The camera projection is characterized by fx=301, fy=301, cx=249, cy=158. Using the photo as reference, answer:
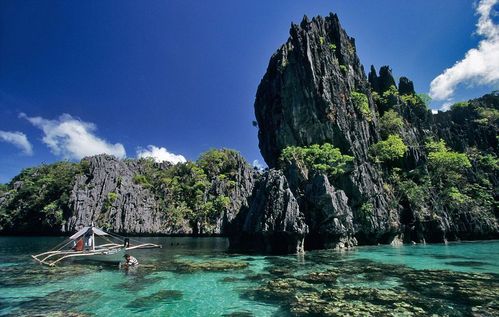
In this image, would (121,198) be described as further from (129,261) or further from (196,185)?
(129,261)

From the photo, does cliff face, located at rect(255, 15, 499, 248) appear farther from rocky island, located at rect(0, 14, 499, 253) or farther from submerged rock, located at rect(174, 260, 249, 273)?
submerged rock, located at rect(174, 260, 249, 273)

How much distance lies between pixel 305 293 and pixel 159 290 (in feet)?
25.6

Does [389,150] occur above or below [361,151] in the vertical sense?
above

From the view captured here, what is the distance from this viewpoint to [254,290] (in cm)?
1595

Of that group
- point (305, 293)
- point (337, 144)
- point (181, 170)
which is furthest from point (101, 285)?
point (181, 170)

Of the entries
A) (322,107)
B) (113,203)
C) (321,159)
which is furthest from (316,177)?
(113,203)

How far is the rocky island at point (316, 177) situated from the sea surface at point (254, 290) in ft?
46.2

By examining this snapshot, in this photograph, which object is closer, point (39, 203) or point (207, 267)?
point (207, 267)

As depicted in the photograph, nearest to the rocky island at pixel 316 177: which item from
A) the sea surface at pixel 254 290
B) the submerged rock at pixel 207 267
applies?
the submerged rock at pixel 207 267

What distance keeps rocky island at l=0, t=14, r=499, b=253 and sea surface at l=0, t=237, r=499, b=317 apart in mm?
14094

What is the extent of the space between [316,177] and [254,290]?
82.5ft

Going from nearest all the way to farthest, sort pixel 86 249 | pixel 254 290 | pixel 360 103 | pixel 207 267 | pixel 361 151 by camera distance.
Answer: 1. pixel 254 290
2. pixel 207 267
3. pixel 86 249
4. pixel 361 151
5. pixel 360 103

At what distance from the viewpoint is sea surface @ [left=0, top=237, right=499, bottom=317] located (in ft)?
40.8

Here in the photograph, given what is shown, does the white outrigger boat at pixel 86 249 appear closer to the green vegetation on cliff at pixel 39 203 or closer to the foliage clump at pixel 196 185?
the foliage clump at pixel 196 185
